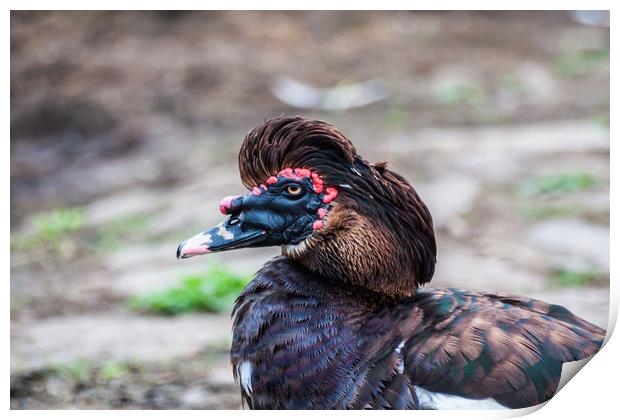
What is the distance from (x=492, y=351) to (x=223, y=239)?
34.5 inches

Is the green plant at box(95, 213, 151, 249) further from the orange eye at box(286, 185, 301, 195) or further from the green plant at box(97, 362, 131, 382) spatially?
the orange eye at box(286, 185, 301, 195)

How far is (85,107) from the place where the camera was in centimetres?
775

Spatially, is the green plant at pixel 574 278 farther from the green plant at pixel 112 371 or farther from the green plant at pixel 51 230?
the green plant at pixel 51 230

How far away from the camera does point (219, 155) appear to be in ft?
22.3

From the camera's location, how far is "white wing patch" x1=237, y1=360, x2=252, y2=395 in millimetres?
2670

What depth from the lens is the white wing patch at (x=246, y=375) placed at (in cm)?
267

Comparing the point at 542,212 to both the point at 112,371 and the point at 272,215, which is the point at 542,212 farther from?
the point at 272,215

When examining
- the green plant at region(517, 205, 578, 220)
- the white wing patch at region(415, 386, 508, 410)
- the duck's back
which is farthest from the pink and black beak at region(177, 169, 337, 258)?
the green plant at region(517, 205, 578, 220)

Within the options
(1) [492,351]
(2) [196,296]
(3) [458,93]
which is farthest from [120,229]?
(1) [492,351]

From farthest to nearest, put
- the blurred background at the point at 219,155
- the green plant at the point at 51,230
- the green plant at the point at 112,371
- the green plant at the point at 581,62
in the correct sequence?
the green plant at the point at 581,62 → the green plant at the point at 51,230 → the blurred background at the point at 219,155 → the green plant at the point at 112,371

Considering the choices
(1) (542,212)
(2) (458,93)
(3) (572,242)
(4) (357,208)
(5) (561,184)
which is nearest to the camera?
(4) (357,208)

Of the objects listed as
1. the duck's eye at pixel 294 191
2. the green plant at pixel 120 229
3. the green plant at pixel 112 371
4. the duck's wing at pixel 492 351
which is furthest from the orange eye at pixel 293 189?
the green plant at pixel 120 229

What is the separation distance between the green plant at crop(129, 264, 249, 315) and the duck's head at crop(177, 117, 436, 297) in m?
1.76

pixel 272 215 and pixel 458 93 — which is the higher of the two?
pixel 458 93
